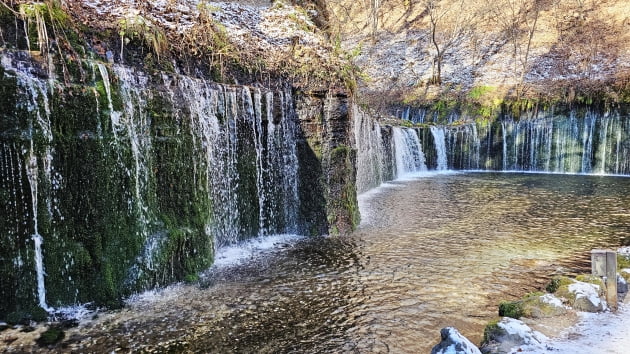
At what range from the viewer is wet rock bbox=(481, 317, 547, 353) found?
155 inches

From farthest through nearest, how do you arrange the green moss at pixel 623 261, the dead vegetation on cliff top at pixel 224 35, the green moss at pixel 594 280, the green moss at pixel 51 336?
the dead vegetation on cliff top at pixel 224 35
the green moss at pixel 623 261
the green moss at pixel 594 280
the green moss at pixel 51 336

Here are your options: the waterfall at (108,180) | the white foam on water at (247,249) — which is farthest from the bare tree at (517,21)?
the waterfall at (108,180)

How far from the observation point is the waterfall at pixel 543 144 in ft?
67.4

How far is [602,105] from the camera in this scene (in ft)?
68.4

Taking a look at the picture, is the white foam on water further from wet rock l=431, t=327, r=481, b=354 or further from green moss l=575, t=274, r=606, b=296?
green moss l=575, t=274, r=606, b=296

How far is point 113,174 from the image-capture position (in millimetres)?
5270

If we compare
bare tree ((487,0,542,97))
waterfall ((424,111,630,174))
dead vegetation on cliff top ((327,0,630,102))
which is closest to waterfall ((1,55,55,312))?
dead vegetation on cliff top ((327,0,630,102))

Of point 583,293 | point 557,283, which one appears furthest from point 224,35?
point 583,293

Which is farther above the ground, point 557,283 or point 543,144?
point 543,144

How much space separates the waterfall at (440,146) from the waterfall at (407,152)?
91cm

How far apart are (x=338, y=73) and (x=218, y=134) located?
297 cm

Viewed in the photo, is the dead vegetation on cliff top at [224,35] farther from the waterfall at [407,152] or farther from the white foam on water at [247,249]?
the waterfall at [407,152]

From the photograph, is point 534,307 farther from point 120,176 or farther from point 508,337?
point 120,176

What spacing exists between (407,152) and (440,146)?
252 centimetres
